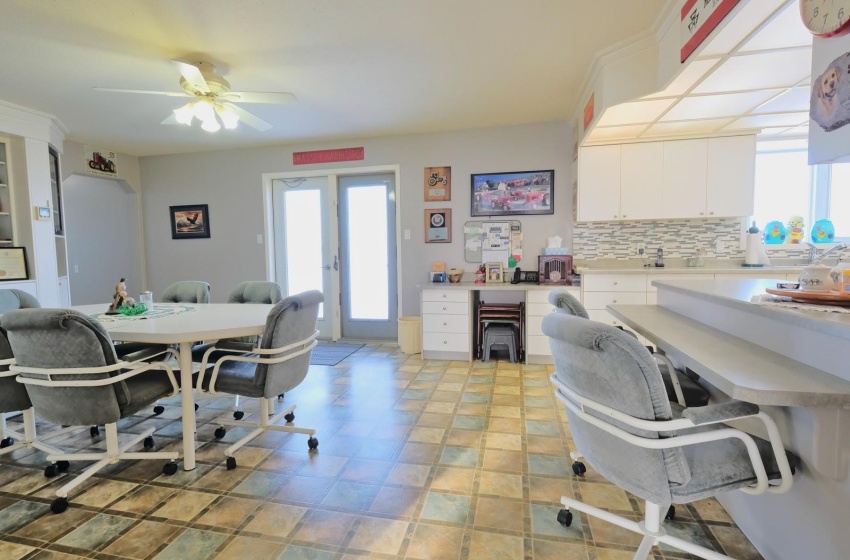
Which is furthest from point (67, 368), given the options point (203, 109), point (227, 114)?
point (227, 114)

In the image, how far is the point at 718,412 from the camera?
1058mm

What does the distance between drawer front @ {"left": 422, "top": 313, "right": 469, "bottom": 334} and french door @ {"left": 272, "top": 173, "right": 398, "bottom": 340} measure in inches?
33.6

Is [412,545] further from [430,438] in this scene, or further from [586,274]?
[586,274]

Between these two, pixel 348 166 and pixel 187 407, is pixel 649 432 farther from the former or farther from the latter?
pixel 348 166

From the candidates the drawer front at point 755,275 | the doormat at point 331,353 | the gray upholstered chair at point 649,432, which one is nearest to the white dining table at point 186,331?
the gray upholstered chair at point 649,432

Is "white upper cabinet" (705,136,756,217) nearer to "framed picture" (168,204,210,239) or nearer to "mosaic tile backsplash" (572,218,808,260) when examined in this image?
"mosaic tile backsplash" (572,218,808,260)

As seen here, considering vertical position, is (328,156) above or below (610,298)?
above

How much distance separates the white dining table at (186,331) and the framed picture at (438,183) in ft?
8.57

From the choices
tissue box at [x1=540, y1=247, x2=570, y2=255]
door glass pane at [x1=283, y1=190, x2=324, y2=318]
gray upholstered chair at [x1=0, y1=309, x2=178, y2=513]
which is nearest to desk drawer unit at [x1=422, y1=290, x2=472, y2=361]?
tissue box at [x1=540, y1=247, x2=570, y2=255]

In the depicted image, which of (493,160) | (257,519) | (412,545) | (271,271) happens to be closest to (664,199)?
(493,160)

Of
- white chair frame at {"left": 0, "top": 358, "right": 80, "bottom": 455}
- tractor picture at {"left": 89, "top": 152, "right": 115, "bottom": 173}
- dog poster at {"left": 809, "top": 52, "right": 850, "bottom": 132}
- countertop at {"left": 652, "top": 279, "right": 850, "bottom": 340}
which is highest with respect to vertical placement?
tractor picture at {"left": 89, "top": 152, "right": 115, "bottom": 173}

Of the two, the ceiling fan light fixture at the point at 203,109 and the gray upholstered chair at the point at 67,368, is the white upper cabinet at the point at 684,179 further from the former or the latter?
the gray upholstered chair at the point at 67,368

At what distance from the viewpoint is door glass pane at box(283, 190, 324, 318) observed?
495 centimetres

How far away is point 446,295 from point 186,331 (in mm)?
2516
